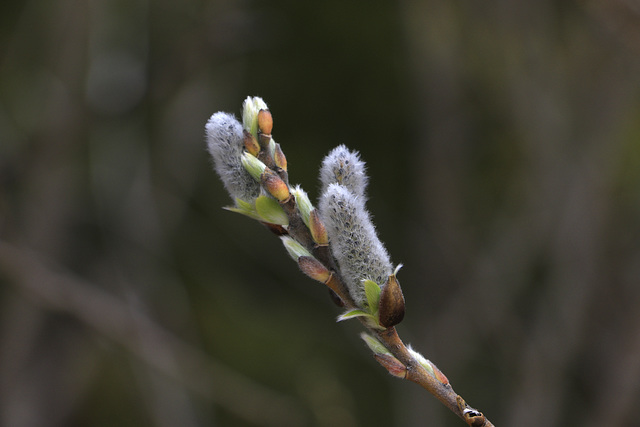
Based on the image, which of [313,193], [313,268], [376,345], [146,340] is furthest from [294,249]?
[313,193]

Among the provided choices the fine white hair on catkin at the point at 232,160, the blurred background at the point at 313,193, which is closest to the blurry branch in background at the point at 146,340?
the blurred background at the point at 313,193

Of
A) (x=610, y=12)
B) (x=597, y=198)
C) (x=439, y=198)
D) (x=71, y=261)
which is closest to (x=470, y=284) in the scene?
(x=439, y=198)

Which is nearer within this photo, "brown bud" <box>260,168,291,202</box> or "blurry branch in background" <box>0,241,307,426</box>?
"brown bud" <box>260,168,291,202</box>

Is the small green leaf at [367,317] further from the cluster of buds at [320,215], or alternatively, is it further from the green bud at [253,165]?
the green bud at [253,165]

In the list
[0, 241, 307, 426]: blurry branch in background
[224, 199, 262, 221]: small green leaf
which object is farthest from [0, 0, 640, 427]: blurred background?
[224, 199, 262, 221]: small green leaf

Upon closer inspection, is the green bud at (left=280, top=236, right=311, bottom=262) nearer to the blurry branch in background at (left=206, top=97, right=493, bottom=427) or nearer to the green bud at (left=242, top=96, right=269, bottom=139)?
the blurry branch in background at (left=206, top=97, right=493, bottom=427)

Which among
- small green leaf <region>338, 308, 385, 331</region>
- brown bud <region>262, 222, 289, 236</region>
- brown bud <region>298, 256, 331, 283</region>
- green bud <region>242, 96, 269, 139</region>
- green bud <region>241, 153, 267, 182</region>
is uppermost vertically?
green bud <region>242, 96, 269, 139</region>
